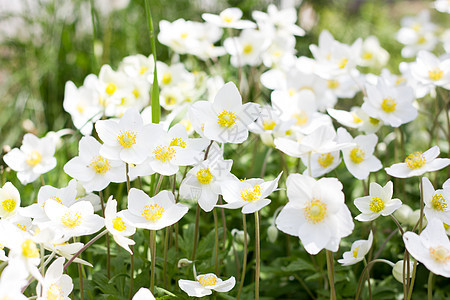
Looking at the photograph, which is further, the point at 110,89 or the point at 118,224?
the point at 110,89

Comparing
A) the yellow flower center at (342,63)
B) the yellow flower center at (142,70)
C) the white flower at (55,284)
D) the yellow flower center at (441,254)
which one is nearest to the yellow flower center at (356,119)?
the yellow flower center at (342,63)

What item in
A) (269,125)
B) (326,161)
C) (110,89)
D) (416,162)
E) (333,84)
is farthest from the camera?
(333,84)

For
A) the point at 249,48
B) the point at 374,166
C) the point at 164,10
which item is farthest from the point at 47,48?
the point at 374,166

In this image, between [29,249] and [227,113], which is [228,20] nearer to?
[227,113]

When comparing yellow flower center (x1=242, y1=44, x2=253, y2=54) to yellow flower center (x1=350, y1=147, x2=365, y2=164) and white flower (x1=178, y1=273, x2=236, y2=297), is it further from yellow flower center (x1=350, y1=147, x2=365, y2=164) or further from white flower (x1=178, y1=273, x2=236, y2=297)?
white flower (x1=178, y1=273, x2=236, y2=297)

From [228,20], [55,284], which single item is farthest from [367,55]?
[55,284]

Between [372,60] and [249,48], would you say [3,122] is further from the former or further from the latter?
[372,60]
